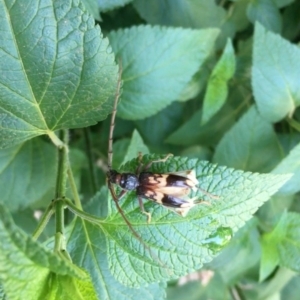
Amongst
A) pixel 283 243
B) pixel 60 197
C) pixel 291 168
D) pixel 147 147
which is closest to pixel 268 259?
pixel 283 243

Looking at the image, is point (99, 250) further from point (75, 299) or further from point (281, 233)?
point (281, 233)

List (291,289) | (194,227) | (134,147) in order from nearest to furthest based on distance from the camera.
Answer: (194,227) < (134,147) < (291,289)

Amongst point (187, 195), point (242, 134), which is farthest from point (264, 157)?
point (187, 195)

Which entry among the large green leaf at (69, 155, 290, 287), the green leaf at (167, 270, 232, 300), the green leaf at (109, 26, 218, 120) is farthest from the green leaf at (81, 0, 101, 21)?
the green leaf at (167, 270, 232, 300)

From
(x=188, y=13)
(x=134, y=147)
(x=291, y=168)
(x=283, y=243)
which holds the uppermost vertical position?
(x=188, y=13)

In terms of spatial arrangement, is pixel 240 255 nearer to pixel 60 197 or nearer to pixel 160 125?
pixel 160 125

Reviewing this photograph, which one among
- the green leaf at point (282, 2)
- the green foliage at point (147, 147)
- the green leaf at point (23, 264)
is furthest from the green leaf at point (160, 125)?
the green leaf at point (23, 264)
